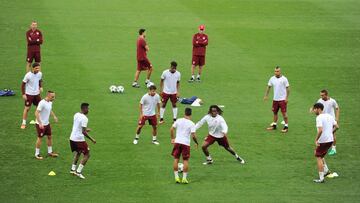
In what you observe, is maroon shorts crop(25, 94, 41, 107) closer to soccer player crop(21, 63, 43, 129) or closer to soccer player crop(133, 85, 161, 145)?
soccer player crop(21, 63, 43, 129)

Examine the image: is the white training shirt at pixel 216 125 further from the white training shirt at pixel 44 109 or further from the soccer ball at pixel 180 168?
the white training shirt at pixel 44 109

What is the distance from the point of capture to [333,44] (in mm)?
42062

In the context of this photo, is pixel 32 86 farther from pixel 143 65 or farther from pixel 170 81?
pixel 143 65

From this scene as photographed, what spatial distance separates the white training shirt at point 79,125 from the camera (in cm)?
2308

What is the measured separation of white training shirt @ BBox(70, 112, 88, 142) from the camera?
23078 millimetres

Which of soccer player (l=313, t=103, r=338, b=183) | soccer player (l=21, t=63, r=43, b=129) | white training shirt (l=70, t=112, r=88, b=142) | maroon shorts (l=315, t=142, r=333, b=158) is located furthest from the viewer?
soccer player (l=21, t=63, r=43, b=129)

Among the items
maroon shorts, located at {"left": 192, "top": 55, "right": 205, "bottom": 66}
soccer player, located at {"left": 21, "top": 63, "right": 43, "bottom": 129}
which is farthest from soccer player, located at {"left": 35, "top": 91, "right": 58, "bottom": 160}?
maroon shorts, located at {"left": 192, "top": 55, "right": 205, "bottom": 66}

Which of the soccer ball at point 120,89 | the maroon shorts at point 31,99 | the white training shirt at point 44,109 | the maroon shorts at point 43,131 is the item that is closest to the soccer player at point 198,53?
the soccer ball at point 120,89

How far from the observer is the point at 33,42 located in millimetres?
33812

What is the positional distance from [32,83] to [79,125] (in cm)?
492

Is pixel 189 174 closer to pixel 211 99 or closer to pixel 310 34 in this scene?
pixel 211 99

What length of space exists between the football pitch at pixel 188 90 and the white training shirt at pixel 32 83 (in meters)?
1.36

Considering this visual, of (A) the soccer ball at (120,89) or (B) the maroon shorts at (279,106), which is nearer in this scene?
(B) the maroon shorts at (279,106)

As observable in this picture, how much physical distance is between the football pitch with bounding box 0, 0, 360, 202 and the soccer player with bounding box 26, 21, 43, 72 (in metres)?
1.04
